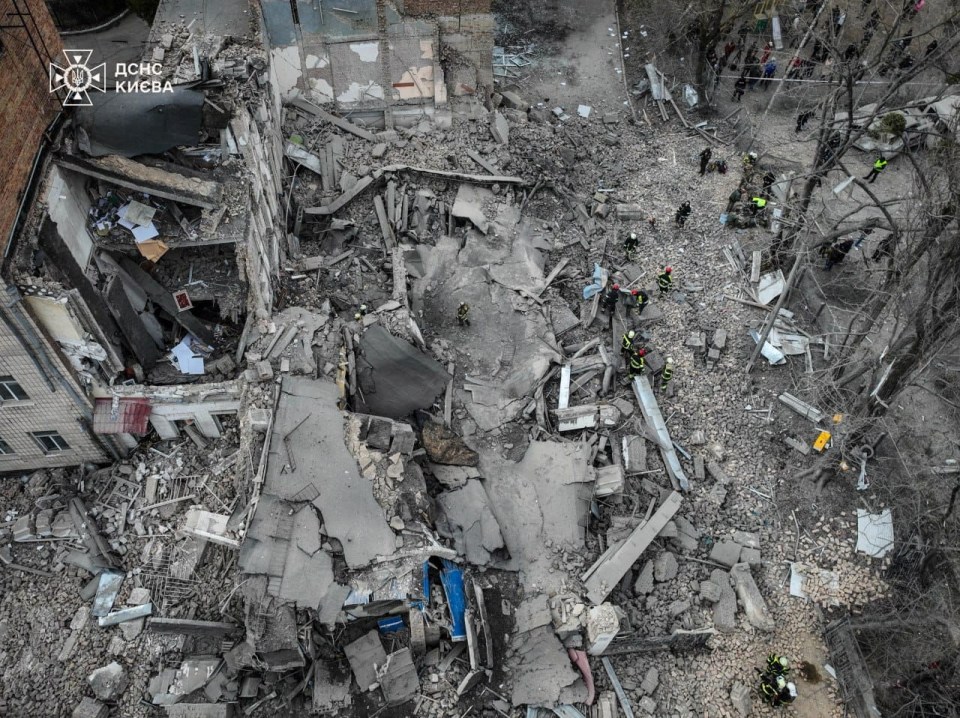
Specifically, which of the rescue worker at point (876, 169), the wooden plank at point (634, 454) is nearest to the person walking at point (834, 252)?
the rescue worker at point (876, 169)

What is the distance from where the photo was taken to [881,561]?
1484cm

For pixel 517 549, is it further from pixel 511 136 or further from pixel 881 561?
pixel 511 136

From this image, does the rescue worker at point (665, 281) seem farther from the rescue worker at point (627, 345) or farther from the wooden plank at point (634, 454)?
the wooden plank at point (634, 454)

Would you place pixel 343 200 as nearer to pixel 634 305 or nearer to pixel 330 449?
pixel 330 449

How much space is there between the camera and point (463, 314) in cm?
1734

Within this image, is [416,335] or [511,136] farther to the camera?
[511,136]

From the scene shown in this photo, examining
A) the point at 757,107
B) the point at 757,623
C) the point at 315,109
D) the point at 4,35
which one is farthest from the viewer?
the point at 757,107

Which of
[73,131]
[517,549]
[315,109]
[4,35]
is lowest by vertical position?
[517,549]

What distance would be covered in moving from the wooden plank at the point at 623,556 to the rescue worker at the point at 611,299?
18.0 ft

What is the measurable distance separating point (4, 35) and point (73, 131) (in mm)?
2375

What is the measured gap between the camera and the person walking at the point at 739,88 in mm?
24641

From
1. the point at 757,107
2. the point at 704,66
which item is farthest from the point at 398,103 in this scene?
the point at 757,107

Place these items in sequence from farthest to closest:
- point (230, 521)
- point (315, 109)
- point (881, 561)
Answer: point (315, 109), point (881, 561), point (230, 521)

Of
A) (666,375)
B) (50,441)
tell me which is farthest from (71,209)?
(666,375)
